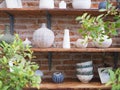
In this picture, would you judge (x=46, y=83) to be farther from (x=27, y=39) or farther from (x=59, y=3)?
(x=59, y=3)

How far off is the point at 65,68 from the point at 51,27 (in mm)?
492

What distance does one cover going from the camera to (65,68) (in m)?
2.90

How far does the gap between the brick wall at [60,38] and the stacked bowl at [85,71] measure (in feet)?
0.70

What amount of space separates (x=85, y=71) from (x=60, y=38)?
1.60 ft

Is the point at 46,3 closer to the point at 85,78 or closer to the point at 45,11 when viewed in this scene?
the point at 45,11

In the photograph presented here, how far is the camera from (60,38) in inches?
113

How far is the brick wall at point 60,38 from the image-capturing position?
2.87 m

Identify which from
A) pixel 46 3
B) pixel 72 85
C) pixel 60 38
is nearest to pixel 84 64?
pixel 72 85

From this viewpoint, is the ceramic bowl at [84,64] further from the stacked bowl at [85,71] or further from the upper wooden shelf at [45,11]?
the upper wooden shelf at [45,11]

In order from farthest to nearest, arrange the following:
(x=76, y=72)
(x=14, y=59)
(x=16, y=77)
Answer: (x=76, y=72) → (x=14, y=59) → (x=16, y=77)

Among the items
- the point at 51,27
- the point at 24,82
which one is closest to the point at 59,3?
the point at 51,27

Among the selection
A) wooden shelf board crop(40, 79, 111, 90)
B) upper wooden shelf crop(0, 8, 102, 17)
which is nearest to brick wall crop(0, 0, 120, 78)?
upper wooden shelf crop(0, 8, 102, 17)

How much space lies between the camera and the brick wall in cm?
287

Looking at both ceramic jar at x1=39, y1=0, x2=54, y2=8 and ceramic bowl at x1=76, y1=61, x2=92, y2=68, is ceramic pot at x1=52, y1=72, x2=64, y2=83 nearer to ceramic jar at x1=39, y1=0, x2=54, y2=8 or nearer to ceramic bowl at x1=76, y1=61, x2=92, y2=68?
ceramic bowl at x1=76, y1=61, x2=92, y2=68
